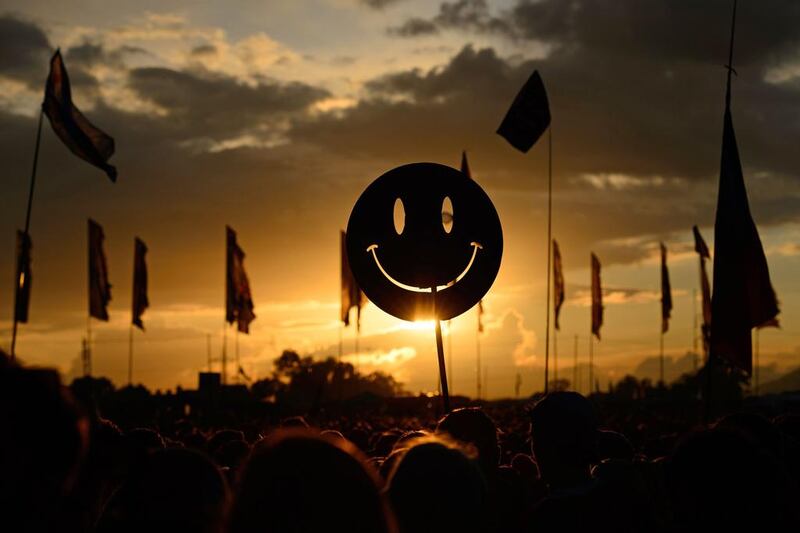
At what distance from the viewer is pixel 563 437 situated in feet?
14.9

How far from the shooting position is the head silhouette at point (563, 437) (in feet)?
14.5

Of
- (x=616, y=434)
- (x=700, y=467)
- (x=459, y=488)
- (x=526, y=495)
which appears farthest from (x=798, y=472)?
(x=459, y=488)

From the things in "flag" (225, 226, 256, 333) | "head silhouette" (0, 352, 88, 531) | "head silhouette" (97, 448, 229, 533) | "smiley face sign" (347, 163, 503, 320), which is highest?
"flag" (225, 226, 256, 333)

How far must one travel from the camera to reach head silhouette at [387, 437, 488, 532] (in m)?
2.82

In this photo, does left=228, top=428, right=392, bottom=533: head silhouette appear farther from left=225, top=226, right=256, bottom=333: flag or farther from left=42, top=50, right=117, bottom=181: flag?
left=225, top=226, right=256, bottom=333: flag

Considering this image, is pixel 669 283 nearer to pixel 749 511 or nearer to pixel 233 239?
pixel 233 239

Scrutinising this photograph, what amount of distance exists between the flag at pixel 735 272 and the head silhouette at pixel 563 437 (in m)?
5.30

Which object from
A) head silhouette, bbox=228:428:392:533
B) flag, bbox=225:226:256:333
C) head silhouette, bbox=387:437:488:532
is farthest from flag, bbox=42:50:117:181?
flag, bbox=225:226:256:333

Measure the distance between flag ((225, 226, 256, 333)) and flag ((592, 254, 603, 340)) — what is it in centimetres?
2094

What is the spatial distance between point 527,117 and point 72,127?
7920mm

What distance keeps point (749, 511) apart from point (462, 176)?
3.55m

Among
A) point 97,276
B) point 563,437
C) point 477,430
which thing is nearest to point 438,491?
point 563,437

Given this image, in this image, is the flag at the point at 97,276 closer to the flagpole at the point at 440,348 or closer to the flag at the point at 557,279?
the flag at the point at 557,279

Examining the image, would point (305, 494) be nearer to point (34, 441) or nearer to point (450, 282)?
point (34, 441)
